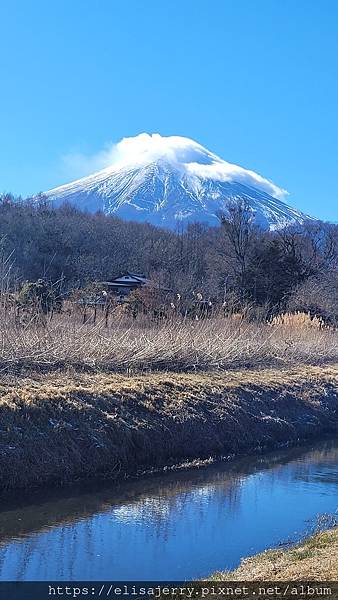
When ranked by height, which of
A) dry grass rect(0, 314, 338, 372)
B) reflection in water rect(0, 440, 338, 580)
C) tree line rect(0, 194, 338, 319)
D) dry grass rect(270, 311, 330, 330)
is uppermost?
tree line rect(0, 194, 338, 319)

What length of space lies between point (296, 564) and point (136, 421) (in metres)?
6.07

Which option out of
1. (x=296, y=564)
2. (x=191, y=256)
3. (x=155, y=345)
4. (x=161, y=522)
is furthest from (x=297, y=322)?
(x=191, y=256)

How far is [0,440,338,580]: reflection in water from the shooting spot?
281 inches

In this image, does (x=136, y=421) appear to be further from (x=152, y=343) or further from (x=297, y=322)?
(x=297, y=322)

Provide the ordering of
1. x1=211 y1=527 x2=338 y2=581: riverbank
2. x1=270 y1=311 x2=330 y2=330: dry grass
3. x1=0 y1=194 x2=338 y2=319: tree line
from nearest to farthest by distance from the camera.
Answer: x1=211 y1=527 x2=338 y2=581: riverbank < x1=270 y1=311 x2=330 y2=330: dry grass < x1=0 y1=194 x2=338 y2=319: tree line

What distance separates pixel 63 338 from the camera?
14.3 m

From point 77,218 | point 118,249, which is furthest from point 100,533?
point 77,218

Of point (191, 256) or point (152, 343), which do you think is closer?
point (152, 343)

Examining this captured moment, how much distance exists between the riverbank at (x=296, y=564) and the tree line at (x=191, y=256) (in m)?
21.9

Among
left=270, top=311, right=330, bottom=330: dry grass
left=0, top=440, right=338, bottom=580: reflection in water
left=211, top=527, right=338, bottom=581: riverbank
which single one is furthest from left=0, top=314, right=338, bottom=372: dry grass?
left=211, top=527, right=338, bottom=581: riverbank

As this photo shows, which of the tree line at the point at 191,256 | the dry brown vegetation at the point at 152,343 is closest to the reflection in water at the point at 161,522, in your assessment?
the dry brown vegetation at the point at 152,343

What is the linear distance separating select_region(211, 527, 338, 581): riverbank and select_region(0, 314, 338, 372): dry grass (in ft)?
22.7

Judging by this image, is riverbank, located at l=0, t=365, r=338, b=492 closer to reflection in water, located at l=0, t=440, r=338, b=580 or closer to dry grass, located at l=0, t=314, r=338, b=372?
reflection in water, located at l=0, t=440, r=338, b=580

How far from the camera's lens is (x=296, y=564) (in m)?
6.30
